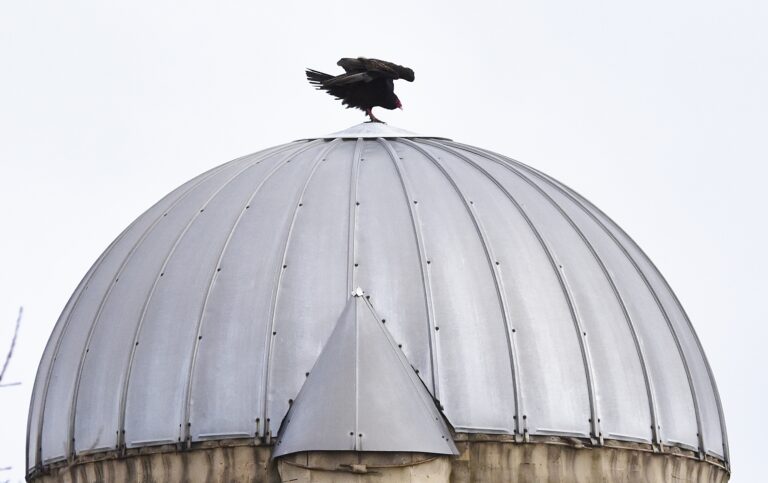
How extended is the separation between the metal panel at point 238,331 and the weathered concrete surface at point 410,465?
0.44 meters

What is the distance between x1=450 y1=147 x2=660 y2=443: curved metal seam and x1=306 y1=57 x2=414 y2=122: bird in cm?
281

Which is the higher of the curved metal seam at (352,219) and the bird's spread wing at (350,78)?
the bird's spread wing at (350,78)

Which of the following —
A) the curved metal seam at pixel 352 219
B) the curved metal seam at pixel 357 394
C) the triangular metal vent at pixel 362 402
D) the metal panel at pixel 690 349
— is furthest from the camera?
A: the metal panel at pixel 690 349

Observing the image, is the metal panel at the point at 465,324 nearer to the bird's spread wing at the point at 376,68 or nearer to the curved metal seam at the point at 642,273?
the curved metal seam at the point at 642,273

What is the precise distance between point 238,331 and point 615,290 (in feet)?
20.9

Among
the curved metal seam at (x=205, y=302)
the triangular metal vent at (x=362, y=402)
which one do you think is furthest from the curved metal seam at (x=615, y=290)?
the curved metal seam at (x=205, y=302)

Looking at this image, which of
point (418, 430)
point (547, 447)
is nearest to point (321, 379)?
point (418, 430)

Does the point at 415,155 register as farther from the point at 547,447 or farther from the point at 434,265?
the point at 547,447

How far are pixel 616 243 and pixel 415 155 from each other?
380cm

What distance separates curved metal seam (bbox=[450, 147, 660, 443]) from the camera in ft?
96.8

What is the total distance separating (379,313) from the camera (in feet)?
A: 94.0

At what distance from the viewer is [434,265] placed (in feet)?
96.4

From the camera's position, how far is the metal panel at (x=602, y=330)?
95.2 ft

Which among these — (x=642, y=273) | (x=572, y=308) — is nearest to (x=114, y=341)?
(x=572, y=308)
